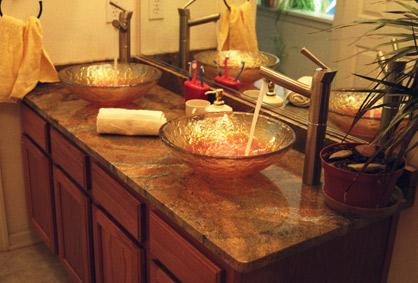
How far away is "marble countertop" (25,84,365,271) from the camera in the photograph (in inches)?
51.6

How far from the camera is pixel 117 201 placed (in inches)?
69.6

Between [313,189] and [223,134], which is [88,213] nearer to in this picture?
[223,134]

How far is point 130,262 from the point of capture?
177 cm

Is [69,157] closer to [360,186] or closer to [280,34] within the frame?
[280,34]

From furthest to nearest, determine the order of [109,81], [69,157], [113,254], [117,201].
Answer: [109,81]
[69,157]
[113,254]
[117,201]

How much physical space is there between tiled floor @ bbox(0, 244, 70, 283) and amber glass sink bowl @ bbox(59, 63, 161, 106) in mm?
840

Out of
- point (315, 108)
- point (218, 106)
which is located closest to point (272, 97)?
point (218, 106)

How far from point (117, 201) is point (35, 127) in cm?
75

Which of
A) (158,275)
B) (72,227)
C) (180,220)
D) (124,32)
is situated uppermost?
(124,32)

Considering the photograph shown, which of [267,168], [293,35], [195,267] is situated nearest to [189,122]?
[267,168]

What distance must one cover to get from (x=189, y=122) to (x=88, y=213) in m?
0.51

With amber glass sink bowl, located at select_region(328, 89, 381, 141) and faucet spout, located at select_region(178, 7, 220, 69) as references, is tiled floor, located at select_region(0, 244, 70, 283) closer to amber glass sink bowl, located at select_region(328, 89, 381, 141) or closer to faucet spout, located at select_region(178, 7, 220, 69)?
faucet spout, located at select_region(178, 7, 220, 69)

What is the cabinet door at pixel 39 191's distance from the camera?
7.72 feet

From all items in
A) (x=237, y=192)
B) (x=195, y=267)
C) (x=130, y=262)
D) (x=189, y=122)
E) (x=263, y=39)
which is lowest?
Result: (x=130, y=262)
